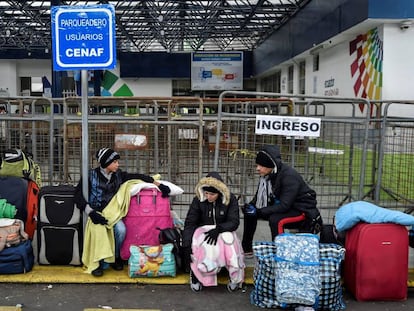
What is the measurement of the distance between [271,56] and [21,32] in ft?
49.5

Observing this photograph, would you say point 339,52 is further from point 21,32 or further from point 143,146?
point 21,32

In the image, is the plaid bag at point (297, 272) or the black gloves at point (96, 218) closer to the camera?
the plaid bag at point (297, 272)

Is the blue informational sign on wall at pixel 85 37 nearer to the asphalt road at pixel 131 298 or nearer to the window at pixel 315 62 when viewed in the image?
the asphalt road at pixel 131 298

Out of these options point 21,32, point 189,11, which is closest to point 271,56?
point 189,11

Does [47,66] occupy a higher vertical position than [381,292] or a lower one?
higher

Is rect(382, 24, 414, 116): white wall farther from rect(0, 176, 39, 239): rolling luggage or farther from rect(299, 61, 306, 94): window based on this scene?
rect(299, 61, 306, 94): window

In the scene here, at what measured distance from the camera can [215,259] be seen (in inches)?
186

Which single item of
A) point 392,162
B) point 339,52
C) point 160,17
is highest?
point 160,17

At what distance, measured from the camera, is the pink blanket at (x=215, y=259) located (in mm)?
4699

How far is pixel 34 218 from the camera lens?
5477mm

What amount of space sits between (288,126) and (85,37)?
264cm

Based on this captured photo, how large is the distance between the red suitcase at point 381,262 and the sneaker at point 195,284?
4.74ft

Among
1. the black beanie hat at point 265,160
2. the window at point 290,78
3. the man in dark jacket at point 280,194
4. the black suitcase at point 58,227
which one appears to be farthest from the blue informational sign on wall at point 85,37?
the window at point 290,78

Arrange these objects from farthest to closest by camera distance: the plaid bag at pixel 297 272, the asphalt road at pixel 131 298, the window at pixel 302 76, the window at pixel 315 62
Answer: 1. the window at pixel 302 76
2. the window at pixel 315 62
3. the asphalt road at pixel 131 298
4. the plaid bag at pixel 297 272
